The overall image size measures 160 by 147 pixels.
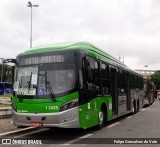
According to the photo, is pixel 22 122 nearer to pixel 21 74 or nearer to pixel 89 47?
pixel 21 74

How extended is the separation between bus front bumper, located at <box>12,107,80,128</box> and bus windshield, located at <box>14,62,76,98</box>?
2.03ft

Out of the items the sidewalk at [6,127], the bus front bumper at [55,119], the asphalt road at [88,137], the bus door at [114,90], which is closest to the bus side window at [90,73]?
the bus front bumper at [55,119]

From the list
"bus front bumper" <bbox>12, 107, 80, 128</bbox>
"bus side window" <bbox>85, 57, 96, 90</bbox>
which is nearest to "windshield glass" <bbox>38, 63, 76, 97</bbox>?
"bus front bumper" <bbox>12, 107, 80, 128</bbox>

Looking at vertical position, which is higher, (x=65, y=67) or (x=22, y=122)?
(x=65, y=67)

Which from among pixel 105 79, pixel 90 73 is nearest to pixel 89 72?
pixel 90 73

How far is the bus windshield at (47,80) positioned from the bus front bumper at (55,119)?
2.03ft

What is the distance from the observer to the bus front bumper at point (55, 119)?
1079cm

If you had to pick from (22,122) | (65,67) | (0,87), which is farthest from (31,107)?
(0,87)

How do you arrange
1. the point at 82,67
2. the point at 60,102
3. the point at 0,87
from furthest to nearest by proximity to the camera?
the point at 0,87
the point at 82,67
the point at 60,102

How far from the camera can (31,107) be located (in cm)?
1124

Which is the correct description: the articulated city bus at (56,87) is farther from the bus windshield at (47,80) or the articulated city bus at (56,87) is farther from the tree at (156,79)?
the tree at (156,79)

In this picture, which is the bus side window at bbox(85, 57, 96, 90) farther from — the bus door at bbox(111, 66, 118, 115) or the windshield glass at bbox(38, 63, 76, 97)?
the bus door at bbox(111, 66, 118, 115)

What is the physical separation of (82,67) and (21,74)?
213cm

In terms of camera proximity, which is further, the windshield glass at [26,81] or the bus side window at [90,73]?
the bus side window at [90,73]
